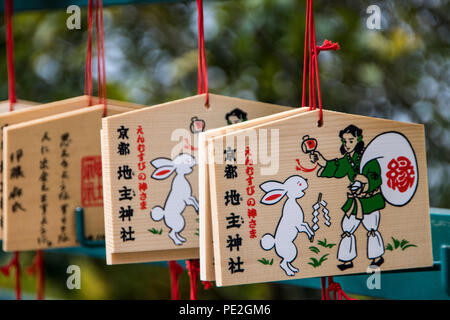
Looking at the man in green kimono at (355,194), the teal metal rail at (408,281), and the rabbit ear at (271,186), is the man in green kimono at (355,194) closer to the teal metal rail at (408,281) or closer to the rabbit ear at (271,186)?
the rabbit ear at (271,186)

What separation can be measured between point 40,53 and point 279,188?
7.36 feet

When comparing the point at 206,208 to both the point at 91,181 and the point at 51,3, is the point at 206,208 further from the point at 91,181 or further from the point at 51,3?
the point at 51,3

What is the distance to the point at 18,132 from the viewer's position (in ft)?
3.80

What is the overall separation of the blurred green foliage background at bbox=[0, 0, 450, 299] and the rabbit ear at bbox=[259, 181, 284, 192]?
64.2 inches

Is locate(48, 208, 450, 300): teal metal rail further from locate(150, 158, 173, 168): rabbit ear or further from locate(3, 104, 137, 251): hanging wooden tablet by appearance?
locate(150, 158, 173, 168): rabbit ear

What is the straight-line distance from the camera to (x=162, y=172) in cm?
103

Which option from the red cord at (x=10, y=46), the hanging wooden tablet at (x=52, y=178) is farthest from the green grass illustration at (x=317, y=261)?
the red cord at (x=10, y=46)

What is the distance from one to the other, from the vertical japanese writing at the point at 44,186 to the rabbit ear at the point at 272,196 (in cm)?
50

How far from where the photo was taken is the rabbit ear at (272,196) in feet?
2.91

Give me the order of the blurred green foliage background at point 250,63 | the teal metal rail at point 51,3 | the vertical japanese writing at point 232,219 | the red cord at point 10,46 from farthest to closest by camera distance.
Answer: the blurred green foliage background at point 250,63
the teal metal rail at point 51,3
the red cord at point 10,46
the vertical japanese writing at point 232,219

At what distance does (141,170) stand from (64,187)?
0.27 metres

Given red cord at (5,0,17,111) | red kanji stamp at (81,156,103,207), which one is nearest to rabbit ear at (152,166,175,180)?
red kanji stamp at (81,156,103,207)

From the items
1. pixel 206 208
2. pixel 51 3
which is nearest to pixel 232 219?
pixel 206 208
